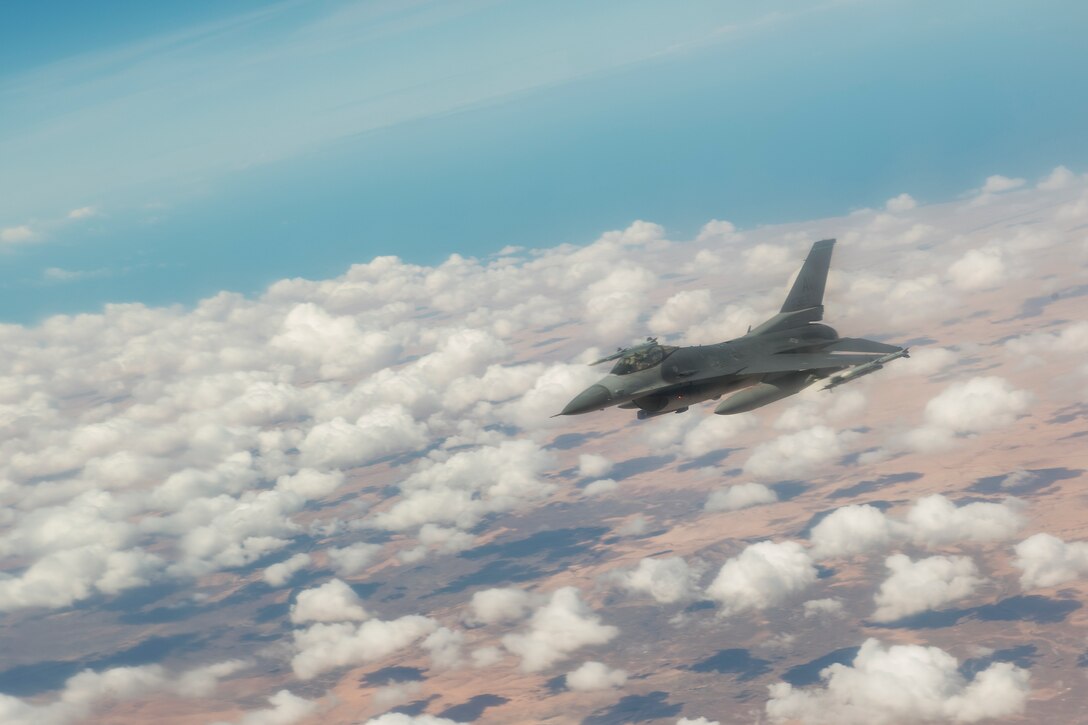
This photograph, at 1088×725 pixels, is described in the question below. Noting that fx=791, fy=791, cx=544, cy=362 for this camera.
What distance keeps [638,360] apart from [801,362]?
11.1 meters

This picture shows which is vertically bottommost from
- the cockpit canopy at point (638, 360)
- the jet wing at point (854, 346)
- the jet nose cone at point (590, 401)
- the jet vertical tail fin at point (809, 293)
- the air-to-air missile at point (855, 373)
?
the air-to-air missile at point (855, 373)

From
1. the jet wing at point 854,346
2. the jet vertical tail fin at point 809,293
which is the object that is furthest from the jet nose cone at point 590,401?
the jet wing at point 854,346

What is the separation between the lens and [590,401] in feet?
Result: 140

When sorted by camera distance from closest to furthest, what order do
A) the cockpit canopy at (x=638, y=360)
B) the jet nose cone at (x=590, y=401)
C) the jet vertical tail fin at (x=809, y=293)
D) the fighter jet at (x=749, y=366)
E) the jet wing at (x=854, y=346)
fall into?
1. the jet nose cone at (x=590, y=401)
2. the fighter jet at (x=749, y=366)
3. the cockpit canopy at (x=638, y=360)
4. the jet wing at (x=854, y=346)
5. the jet vertical tail fin at (x=809, y=293)

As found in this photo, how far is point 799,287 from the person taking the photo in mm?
54844

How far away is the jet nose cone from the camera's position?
42.3m

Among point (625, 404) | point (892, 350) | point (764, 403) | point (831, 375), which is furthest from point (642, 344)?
point (892, 350)

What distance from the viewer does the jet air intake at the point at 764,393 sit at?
153ft

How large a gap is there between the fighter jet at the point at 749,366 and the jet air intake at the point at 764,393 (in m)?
0.06

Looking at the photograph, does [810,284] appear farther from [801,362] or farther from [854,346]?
[801,362]

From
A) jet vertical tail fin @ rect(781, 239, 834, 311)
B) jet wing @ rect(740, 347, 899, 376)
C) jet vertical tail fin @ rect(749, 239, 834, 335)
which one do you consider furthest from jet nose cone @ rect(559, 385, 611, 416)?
jet vertical tail fin @ rect(781, 239, 834, 311)

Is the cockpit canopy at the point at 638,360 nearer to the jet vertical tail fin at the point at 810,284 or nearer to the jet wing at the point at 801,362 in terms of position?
the jet wing at the point at 801,362

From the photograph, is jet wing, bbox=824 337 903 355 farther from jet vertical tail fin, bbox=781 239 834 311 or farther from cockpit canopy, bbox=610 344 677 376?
cockpit canopy, bbox=610 344 677 376

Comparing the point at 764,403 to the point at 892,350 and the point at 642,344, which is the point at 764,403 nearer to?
the point at 642,344
